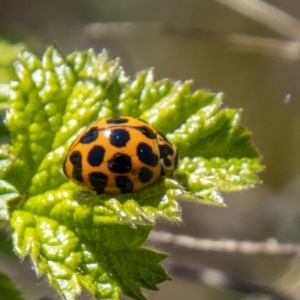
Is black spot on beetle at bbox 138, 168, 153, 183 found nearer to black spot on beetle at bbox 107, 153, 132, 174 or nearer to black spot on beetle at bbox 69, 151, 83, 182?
black spot on beetle at bbox 107, 153, 132, 174

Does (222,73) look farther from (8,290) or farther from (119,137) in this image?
(8,290)

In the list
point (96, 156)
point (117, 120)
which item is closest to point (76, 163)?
point (96, 156)

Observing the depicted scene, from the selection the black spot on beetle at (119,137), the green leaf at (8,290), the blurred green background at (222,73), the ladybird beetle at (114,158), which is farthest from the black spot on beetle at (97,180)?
the blurred green background at (222,73)

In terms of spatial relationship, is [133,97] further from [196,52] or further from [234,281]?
[196,52]

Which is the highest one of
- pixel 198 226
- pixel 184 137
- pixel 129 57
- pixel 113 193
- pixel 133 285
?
pixel 129 57

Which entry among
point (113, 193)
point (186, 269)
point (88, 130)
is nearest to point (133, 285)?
point (113, 193)

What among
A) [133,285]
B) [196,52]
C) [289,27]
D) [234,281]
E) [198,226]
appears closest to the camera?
[133,285]
